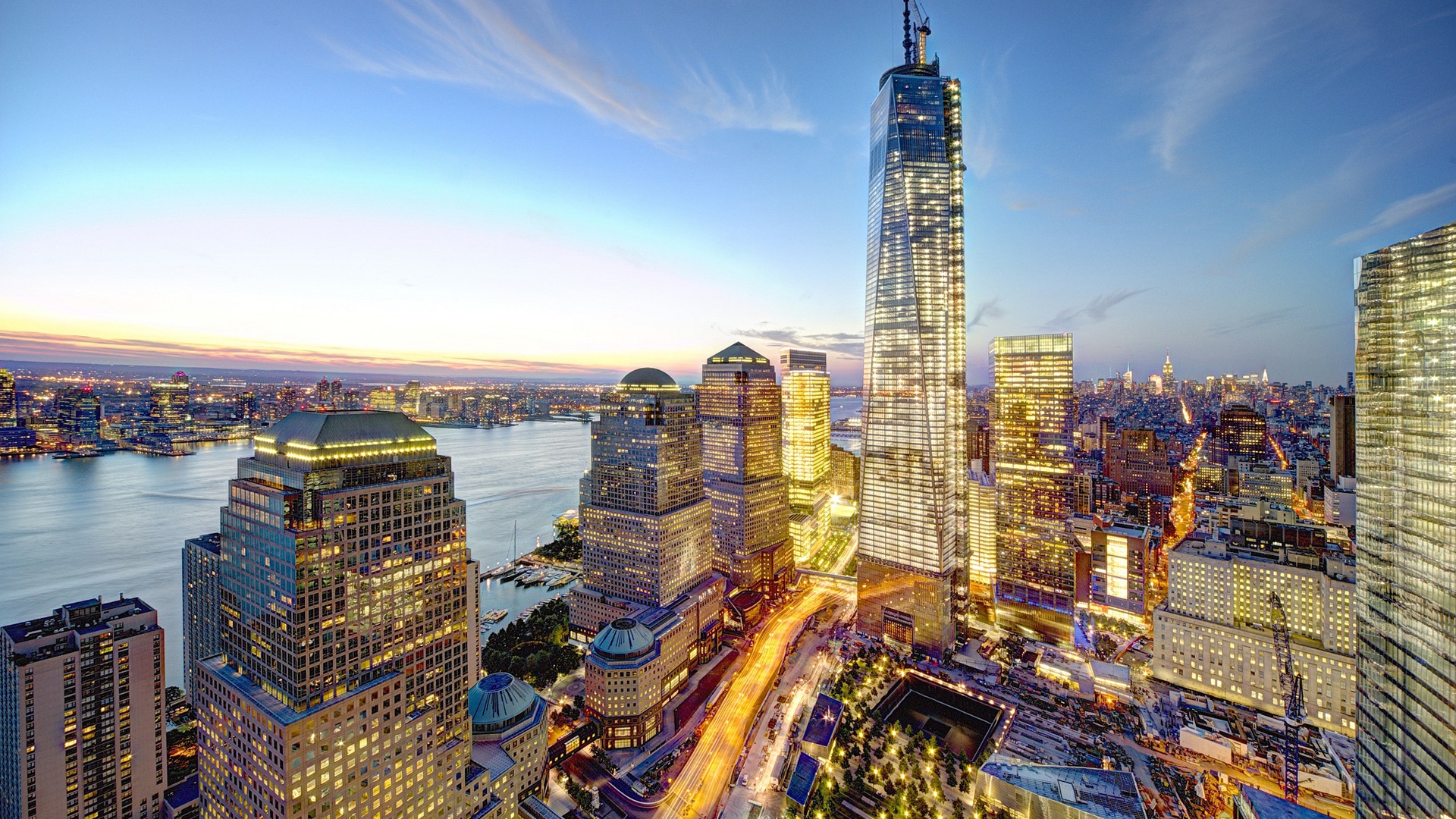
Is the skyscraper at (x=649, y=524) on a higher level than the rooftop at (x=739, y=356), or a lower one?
lower

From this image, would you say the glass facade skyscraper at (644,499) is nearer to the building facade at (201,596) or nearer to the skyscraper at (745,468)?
the skyscraper at (745,468)

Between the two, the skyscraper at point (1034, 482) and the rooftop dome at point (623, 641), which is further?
the skyscraper at point (1034, 482)

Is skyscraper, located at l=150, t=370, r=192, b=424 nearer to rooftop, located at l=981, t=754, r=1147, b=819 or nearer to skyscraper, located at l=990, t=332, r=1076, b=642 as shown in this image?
skyscraper, located at l=990, t=332, r=1076, b=642

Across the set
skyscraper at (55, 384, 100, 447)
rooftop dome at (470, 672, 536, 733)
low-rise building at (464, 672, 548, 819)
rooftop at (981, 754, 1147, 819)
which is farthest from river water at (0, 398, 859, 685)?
rooftop at (981, 754, 1147, 819)

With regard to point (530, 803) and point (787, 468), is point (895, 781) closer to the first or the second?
point (530, 803)

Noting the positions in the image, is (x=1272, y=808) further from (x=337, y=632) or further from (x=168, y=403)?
(x=168, y=403)

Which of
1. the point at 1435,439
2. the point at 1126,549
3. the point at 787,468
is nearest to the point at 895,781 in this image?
the point at 1435,439

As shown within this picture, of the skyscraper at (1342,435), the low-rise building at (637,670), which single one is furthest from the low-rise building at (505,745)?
the skyscraper at (1342,435)
